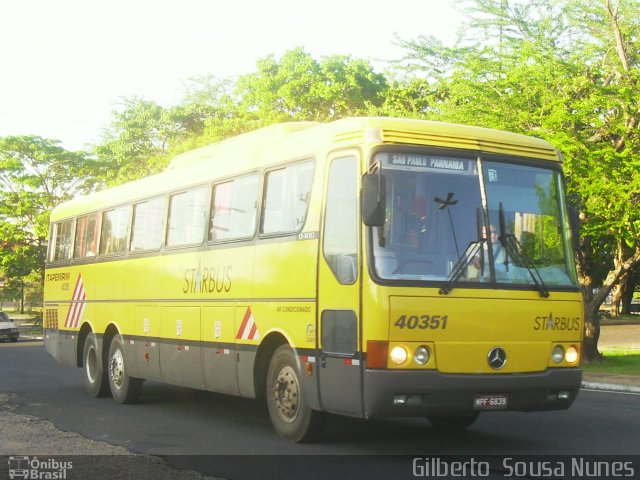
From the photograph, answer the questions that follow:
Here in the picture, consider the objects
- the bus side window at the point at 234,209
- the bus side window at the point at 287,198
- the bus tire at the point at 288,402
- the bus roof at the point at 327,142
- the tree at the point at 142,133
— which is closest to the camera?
the bus roof at the point at 327,142

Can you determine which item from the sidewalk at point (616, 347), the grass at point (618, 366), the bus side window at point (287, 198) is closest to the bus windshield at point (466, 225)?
the bus side window at point (287, 198)

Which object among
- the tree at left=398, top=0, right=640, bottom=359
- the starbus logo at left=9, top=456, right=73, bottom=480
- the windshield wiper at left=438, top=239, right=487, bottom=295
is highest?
the tree at left=398, top=0, right=640, bottom=359

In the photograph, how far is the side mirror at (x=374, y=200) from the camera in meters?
8.99

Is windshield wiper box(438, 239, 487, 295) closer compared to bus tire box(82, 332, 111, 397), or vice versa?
windshield wiper box(438, 239, 487, 295)

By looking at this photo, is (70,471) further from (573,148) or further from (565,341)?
(573,148)

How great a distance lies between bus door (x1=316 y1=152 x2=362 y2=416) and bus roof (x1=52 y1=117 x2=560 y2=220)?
0.31 meters

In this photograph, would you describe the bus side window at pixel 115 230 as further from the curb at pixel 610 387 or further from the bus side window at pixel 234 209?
the curb at pixel 610 387

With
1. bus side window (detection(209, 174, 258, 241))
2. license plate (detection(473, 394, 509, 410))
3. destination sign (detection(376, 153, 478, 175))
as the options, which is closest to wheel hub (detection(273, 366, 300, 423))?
bus side window (detection(209, 174, 258, 241))

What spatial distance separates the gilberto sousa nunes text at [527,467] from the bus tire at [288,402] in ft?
4.29

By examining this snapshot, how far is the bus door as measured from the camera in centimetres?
927

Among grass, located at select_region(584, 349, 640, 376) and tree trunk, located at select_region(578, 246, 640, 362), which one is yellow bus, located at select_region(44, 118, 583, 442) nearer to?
grass, located at select_region(584, 349, 640, 376)

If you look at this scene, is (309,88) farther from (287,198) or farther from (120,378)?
(287,198)

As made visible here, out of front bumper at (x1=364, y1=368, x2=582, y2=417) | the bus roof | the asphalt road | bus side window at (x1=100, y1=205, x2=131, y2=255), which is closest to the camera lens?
front bumper at (x1=364, y1=368, x2=582, y2=417)

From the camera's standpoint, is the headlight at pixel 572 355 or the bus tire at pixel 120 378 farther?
the bus tire at pixel 120 378
